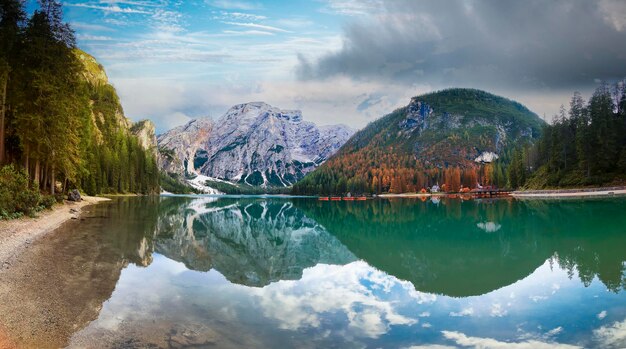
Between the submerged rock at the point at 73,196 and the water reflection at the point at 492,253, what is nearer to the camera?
the water reflection at the point at 492,253

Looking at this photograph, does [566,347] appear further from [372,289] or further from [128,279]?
[128,279]

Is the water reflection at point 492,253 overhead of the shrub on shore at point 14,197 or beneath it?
beneath

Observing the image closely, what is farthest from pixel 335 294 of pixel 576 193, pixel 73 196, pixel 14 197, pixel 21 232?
pixel 576 193

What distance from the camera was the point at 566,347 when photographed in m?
10.4

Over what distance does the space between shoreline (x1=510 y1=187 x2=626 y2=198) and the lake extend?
67.3 metres

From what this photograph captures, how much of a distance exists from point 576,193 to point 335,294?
97533 millimetres

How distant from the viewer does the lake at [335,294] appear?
11.0 meters

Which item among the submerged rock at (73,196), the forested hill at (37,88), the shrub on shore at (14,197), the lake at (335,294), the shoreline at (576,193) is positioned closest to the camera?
the lake at (335,294)

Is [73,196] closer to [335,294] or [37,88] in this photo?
[37,88]

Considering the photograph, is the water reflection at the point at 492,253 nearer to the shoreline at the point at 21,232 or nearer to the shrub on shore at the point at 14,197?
the shoreline at the point at 21,232

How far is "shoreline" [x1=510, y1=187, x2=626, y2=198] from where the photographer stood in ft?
274

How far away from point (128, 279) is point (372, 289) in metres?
10.3

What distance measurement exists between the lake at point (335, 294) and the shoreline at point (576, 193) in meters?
67.3

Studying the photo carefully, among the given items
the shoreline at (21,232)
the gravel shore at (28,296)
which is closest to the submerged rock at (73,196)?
the shoreline at (21,232)
